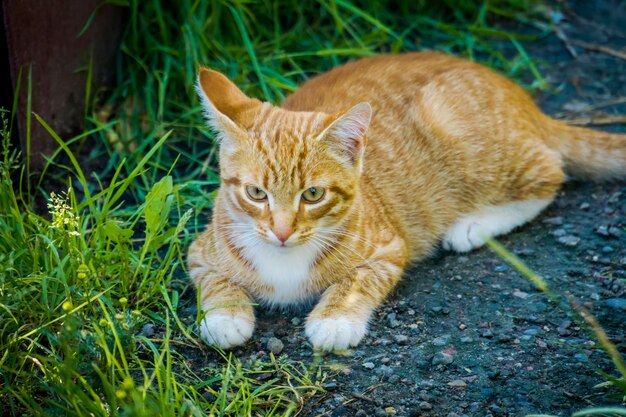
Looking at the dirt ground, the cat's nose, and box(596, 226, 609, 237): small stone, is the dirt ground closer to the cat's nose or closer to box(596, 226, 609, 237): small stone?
box(596, 226, 609, 237): small stone

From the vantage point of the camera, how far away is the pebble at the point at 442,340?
370cm

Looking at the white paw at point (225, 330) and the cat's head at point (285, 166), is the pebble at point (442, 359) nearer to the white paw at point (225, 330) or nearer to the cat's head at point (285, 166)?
the cat's head at point (285, 166)

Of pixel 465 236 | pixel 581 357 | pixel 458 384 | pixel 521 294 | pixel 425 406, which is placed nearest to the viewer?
pixel 425 406

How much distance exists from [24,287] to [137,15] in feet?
7.84

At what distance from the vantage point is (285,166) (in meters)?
3.62

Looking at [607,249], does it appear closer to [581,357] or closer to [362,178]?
[581,357]

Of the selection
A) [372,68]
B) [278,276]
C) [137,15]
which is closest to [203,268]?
[278,276]

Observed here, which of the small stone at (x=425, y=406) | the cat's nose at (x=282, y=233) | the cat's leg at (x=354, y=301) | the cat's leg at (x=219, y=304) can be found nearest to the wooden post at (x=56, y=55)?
the cat's leg at (x=219, y=304)

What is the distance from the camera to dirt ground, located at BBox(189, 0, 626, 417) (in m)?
3.32

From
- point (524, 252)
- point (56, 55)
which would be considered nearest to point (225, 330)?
point (524, 252)

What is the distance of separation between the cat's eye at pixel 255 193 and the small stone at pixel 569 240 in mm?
1795

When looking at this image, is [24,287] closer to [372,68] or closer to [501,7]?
[372,68]

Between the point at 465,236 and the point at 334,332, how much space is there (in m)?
1.24

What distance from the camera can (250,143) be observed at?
3701 millimetres
